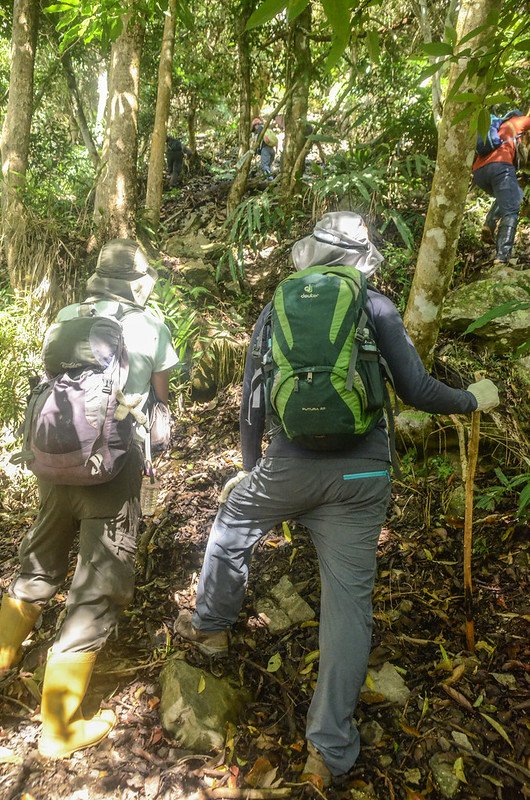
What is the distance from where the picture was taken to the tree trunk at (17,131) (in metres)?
5.52

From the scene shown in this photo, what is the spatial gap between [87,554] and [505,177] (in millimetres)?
5154

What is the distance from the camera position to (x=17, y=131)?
562cm

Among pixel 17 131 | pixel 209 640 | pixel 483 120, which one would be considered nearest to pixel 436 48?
pixel 483 120

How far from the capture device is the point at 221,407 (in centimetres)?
518

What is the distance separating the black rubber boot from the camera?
5035 millimetres

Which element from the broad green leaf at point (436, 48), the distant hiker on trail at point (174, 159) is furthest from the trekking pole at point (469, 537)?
the distant hiker on trail at point (174, 159)

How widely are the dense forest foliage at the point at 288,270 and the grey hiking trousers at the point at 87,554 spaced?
53 centimetres

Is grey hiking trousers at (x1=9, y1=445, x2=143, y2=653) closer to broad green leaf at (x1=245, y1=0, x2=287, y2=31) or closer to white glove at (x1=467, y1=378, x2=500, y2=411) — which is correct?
white glove at (x1=467, y1=378, x2=500, y2=411)

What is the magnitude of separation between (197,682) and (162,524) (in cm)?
148

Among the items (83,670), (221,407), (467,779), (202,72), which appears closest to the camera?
(467,779)

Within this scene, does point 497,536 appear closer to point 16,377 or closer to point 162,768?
point 162,768

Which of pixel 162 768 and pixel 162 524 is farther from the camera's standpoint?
pixel 162 524

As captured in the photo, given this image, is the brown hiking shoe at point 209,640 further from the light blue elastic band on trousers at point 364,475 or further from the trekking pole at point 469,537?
the trekking pole at point 469,537

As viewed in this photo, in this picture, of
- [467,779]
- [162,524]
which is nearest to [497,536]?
[467,779]
